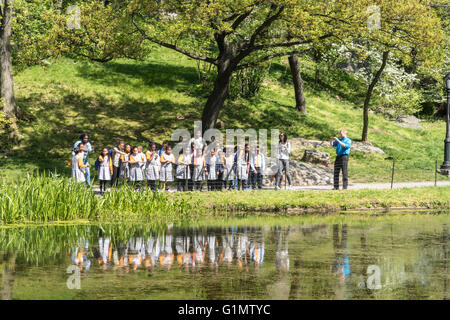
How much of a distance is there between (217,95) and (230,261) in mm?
17246

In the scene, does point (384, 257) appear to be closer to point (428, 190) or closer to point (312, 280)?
point (312, 280)

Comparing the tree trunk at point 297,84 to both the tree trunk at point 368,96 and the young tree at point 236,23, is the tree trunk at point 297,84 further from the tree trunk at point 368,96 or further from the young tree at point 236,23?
the young tree at point 236,23

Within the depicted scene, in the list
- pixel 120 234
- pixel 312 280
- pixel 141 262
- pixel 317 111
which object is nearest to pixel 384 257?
pixel 312 280

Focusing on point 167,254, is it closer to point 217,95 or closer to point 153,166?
point 153,166

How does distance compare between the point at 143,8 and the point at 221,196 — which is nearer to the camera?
the point at 221,196

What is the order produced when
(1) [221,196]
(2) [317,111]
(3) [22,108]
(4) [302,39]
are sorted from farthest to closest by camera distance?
(2) [317,111], (3) [22,108], (4) [302,39], (1) [221,196]

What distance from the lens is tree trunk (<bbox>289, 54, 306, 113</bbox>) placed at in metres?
36.8

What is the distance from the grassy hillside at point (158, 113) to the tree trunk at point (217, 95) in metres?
4.24

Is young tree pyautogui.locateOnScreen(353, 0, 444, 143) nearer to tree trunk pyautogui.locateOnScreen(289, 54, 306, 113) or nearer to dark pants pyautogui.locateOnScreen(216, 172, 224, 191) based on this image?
dark pants pyautogui.locateOnScreen(216, 172, 224, 191)

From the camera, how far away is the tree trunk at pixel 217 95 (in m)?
26.2

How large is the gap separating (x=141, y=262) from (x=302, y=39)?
17.0 meters

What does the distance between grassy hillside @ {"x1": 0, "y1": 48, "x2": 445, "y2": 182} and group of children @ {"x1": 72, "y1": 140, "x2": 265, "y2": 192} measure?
5815 mm

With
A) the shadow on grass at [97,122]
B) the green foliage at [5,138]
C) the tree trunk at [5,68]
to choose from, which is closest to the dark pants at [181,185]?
the shadow on grass at [97,122]

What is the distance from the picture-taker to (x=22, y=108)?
31.9 m
